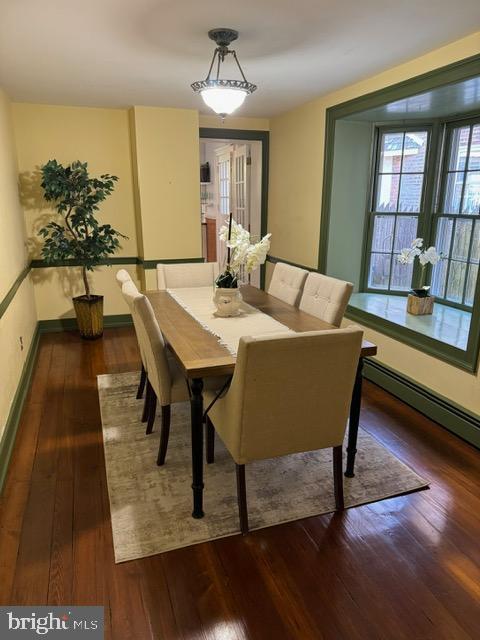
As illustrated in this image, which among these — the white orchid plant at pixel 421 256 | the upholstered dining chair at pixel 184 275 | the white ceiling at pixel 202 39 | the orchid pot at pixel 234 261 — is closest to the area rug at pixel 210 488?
the orchid pot at pixel 234 261

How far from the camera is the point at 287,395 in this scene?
183 cm

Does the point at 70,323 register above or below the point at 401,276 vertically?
below

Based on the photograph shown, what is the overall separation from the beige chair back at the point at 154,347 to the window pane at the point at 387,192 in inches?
108

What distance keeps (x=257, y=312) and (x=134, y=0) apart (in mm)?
1695

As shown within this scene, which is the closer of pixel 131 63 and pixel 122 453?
pixel 122 453

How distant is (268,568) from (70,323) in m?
3.81

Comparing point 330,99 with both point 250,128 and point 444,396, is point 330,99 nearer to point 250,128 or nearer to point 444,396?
point 250,128

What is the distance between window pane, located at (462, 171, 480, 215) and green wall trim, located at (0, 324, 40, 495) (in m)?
3.69

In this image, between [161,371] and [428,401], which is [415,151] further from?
[161,371]

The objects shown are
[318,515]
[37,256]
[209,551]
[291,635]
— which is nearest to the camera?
[291,635]

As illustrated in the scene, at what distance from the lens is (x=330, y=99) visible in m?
3.86

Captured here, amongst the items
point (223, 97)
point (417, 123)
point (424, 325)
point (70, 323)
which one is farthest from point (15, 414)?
point (417, 123)

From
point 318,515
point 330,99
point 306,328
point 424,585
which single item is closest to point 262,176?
point 330,99

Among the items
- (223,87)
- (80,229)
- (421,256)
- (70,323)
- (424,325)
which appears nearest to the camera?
(223,87)
